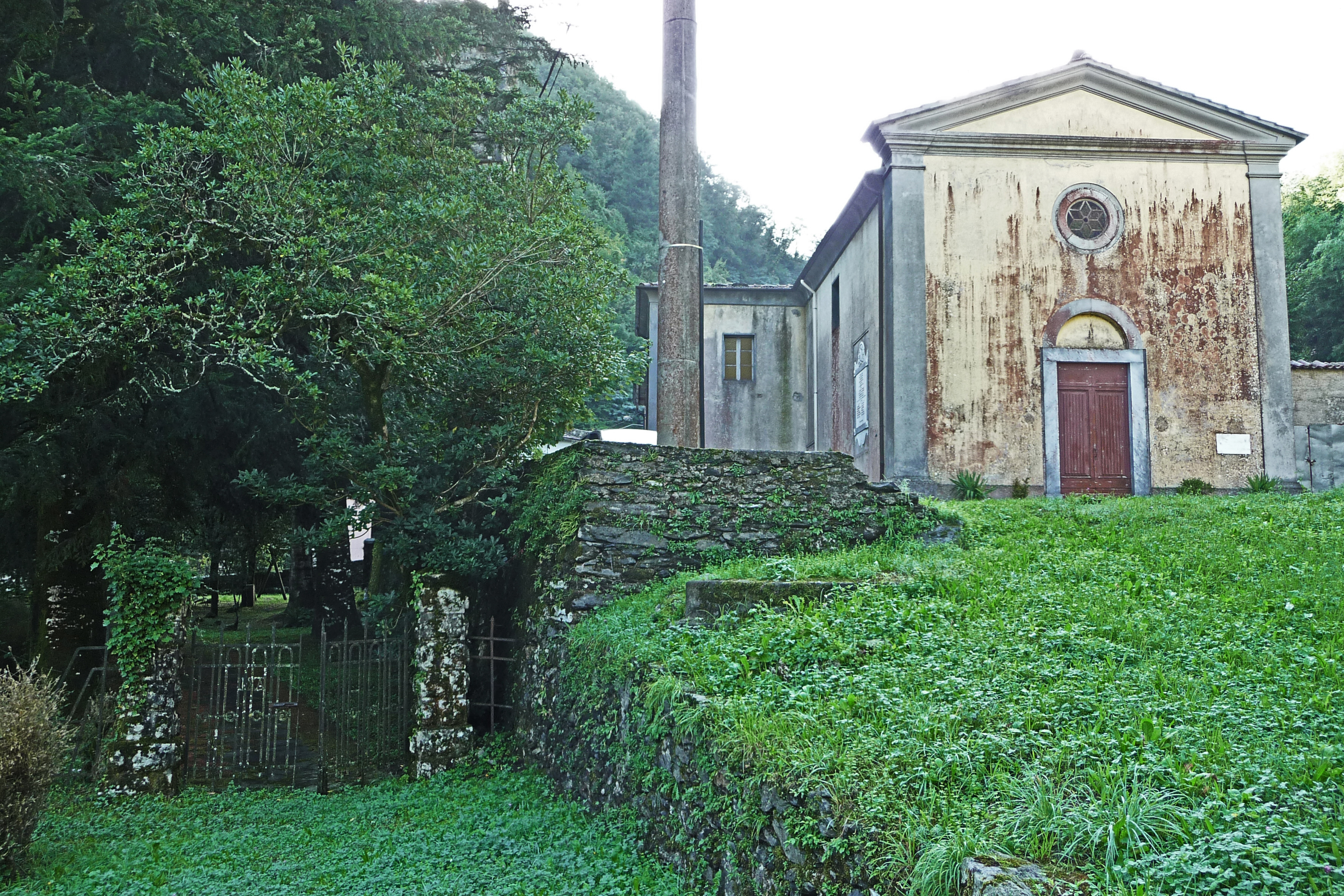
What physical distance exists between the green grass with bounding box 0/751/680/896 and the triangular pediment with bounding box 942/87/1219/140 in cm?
1182

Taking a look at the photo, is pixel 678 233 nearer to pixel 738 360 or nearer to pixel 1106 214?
pixel 1106 214

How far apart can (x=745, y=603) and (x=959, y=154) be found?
1012 cm

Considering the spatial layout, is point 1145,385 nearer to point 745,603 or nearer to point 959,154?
point 959,154

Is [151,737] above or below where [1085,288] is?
below

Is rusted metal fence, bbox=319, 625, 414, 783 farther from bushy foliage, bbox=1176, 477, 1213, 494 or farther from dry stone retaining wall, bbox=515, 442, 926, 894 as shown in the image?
bushy foliage, bbox=1176, 477, 1213, 494

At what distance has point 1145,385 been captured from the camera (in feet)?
47.8

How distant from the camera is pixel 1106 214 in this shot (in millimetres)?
14844

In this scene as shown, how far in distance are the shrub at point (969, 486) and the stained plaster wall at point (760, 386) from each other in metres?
7.17

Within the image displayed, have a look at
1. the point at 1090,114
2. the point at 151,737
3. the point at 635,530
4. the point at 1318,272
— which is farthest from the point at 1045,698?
the point at 1318,272

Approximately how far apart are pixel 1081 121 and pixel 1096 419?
4.62 meters

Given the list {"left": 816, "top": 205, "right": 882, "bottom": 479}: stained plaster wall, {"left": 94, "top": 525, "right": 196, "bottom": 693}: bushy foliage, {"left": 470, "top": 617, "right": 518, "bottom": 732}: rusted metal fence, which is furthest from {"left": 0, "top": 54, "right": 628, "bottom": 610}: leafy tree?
{"left": 816, "top": 205, "right": 882, "bottom": 479}: stained plaster wall

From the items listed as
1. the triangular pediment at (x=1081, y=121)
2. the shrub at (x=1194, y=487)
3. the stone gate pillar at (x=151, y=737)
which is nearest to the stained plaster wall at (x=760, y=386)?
the triangular pediment at (x=1081, y=121)

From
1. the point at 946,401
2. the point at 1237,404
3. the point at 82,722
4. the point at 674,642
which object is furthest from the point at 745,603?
the point at 1237,404

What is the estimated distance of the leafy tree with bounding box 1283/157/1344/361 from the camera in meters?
24.7
